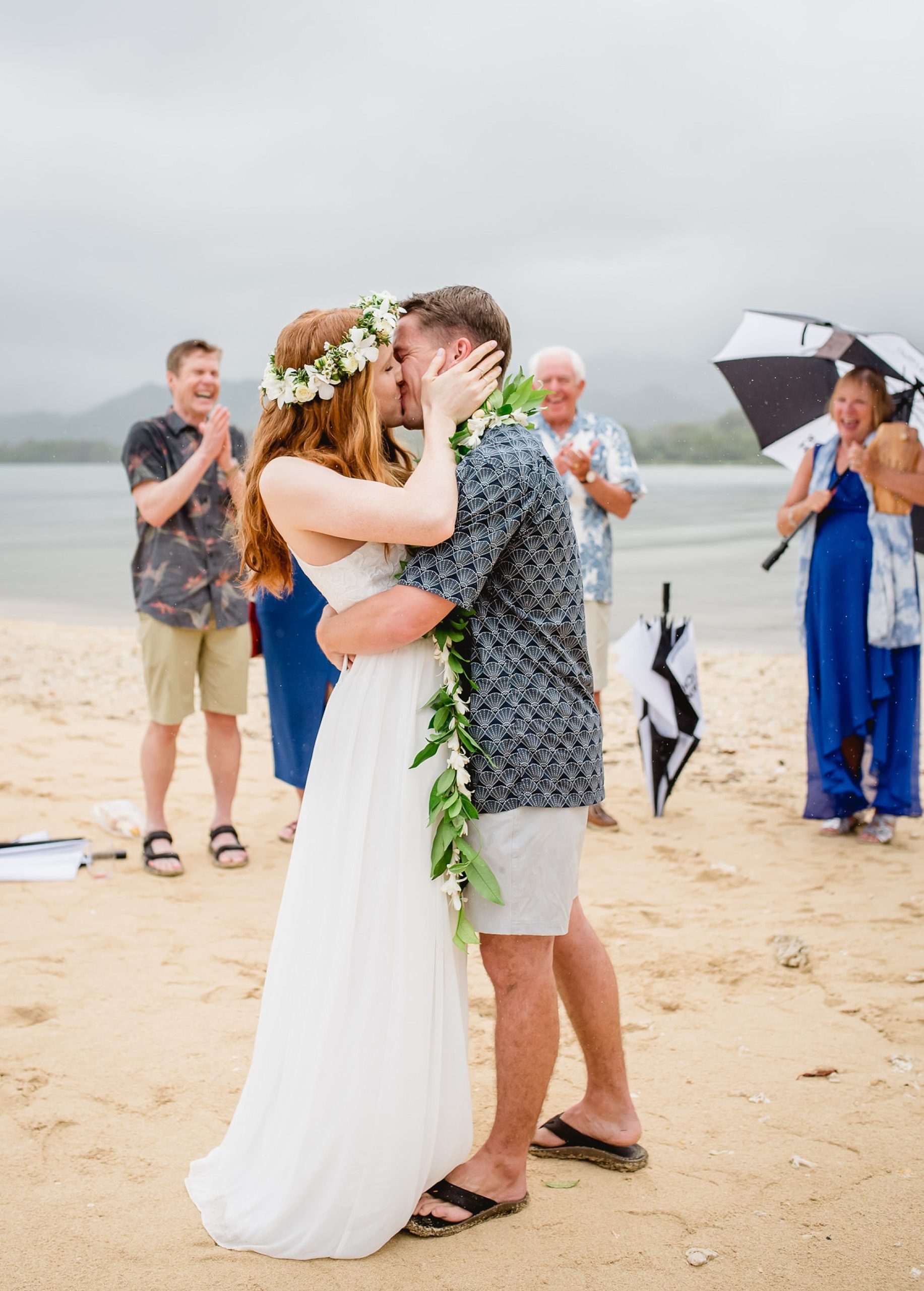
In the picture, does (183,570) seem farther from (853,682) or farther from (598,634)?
(853,682)

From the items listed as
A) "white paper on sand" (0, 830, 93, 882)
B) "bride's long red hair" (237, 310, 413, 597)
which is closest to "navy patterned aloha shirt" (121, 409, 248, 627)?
"white paper on sand" (0, 830, 93, 882)

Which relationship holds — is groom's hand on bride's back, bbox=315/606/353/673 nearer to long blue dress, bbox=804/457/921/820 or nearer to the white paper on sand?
the white paper on sand

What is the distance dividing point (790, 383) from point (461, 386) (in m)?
4.01

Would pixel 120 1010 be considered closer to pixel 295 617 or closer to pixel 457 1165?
pixel 457 1165

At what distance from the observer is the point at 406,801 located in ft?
8.26

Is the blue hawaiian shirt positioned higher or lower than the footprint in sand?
higher

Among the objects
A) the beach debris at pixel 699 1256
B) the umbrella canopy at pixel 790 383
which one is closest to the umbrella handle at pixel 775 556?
the umbrella canopy at pixel 790 383

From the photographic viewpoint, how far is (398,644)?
8.07ft

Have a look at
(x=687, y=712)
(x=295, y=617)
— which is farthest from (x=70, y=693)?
(x=687, y=712)

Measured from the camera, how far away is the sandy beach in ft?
8.18

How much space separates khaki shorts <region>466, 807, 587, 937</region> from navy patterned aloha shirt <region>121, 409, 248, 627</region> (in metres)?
2.89

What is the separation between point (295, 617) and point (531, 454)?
2.82m

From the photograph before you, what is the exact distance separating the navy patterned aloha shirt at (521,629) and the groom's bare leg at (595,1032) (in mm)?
442

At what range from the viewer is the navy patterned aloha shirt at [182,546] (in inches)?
197
